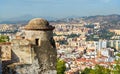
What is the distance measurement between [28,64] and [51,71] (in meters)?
1.23

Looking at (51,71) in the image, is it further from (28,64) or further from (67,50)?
(67,50)

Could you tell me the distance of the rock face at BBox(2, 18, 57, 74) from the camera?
59.9 feet

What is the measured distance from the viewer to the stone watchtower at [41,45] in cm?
1830

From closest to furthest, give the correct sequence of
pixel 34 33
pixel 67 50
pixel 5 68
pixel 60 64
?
pixel 5 68 → pixel 34 33 → pixel 60 64 → pixel 67 50

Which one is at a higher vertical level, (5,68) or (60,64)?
(5,68)

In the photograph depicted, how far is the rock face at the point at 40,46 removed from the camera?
18.3 metres

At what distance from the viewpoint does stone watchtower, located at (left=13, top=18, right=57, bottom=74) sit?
18.3m

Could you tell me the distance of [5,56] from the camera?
18250mm

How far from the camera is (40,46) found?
1844cm

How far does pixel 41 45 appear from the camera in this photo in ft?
60.7

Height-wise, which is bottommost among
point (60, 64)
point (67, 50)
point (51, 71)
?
point (67, 50)

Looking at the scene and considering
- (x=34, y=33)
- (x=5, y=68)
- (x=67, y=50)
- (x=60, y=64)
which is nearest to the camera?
(x=5, y=68)

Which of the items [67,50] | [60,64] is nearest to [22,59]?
[60,64]

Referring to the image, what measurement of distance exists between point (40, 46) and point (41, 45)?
0.09m
